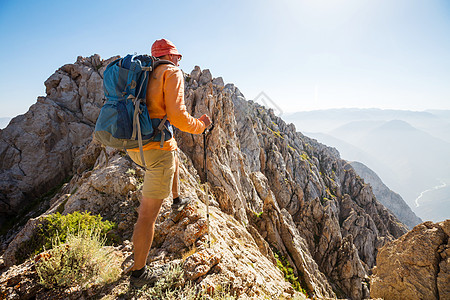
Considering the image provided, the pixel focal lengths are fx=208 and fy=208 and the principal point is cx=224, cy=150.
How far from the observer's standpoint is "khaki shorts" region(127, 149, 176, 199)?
11.6 feet

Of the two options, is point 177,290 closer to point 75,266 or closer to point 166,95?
point 75,266

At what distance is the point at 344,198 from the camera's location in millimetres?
55938

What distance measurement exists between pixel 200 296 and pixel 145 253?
1162 mm

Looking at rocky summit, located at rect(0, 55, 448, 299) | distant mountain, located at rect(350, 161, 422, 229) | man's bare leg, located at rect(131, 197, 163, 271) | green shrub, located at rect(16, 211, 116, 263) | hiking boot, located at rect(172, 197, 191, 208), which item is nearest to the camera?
man's bare leg, located at rect(131, 197, 163, 271)

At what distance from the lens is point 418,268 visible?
6.92 meters

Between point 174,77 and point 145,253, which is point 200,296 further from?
point 174,77

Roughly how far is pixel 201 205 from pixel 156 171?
313 centimetres

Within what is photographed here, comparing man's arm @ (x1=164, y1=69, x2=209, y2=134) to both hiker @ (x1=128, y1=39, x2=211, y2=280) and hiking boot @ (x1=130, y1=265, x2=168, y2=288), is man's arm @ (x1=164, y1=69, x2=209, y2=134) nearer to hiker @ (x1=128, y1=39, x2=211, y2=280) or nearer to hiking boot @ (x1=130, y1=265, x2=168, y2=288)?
hiker @ (x1=128, y1=39, x2=211, y2=280)

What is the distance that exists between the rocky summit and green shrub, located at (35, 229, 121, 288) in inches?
6.0

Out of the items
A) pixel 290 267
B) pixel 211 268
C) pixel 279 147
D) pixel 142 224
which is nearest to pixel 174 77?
pixel 142 224

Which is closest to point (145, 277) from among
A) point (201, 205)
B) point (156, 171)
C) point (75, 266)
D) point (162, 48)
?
point (75, 266)

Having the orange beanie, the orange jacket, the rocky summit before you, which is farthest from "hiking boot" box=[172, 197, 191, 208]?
the orange beanie

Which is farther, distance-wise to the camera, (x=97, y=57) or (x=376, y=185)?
(x=376, y=185)

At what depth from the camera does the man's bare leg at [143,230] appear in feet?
11.4
